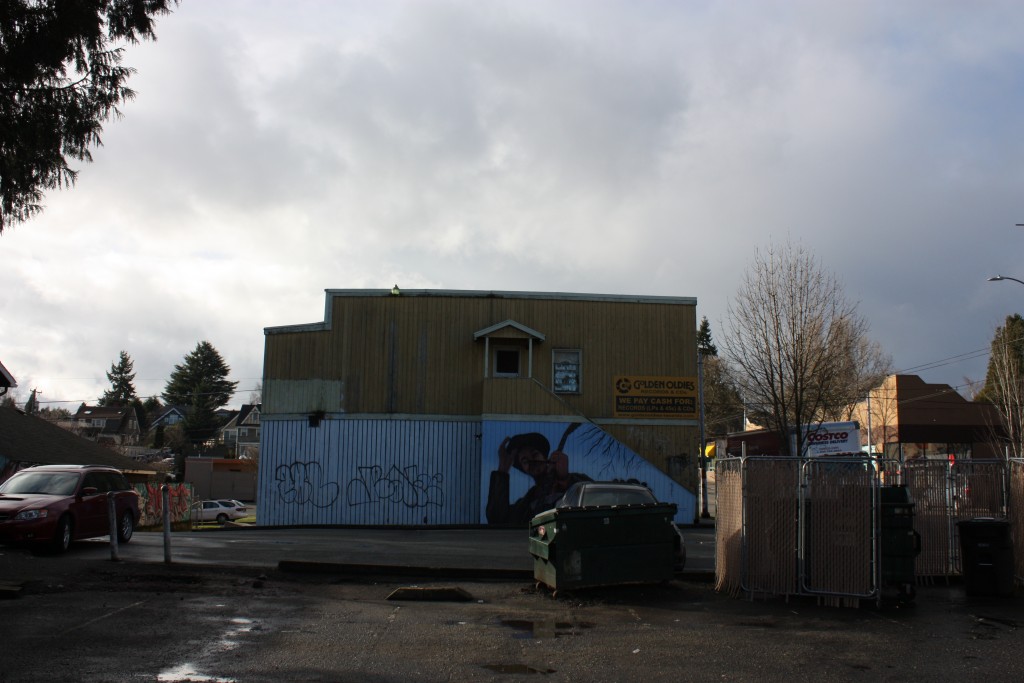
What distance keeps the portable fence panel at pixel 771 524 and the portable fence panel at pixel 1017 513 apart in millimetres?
3775

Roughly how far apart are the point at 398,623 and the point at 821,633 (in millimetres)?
4689

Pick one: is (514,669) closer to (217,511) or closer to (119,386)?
(217,511)

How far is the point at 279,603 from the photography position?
1084 centimetres

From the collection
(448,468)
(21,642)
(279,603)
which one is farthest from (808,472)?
(448,468)

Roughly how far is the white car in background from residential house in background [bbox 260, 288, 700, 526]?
543 inches

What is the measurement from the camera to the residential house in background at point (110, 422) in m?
98.2

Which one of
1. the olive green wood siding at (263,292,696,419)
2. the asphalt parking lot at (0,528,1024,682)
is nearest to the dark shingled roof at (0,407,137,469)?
the olive green wood siding at (263,292,696,419)

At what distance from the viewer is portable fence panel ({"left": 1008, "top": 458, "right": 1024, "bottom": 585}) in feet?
41.2

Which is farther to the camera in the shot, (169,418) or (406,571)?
(169,418)

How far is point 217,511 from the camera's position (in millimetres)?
43562

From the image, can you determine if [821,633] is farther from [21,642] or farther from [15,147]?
[15,147]

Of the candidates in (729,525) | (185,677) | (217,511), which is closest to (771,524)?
(729,525)

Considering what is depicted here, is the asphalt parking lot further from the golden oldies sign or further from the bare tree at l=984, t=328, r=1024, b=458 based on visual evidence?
the bare tree at l=984, t=328, r=1024, b=458

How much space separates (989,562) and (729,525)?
357cm
